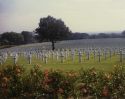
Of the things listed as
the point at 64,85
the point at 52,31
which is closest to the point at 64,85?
the point at 64,85

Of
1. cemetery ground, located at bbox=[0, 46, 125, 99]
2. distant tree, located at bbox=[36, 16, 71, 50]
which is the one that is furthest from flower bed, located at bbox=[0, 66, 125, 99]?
distant tree, located at bbox=[36, 16, 71, 50]

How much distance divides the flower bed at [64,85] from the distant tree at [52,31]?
76205 millimetres

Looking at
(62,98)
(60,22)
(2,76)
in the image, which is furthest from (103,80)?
(60,22)

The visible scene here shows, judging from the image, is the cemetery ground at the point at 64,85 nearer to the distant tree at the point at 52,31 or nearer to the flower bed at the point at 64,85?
the flower bed at the point at 64,85

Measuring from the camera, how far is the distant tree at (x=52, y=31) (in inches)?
3730

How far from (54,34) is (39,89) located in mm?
77489

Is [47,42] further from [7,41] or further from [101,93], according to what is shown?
[101,93]

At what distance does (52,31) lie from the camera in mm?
94938

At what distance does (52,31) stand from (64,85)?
78.8 metres

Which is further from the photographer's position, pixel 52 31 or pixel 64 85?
pixel 52 31

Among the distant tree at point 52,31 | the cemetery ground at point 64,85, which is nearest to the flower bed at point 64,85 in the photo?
the cemetery ground at point 64,85

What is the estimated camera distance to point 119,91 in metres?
16.1

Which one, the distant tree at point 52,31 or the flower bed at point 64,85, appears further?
the distant tree at point 52,31

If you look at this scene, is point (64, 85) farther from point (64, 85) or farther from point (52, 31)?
point (52, 31)
